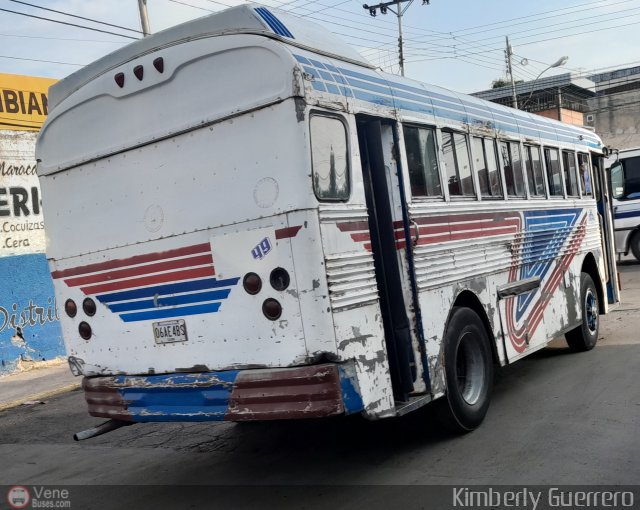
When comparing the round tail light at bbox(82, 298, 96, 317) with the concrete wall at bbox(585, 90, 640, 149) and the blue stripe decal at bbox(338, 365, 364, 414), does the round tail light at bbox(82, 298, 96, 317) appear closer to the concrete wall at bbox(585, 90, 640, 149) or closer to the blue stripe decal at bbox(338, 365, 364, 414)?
the blue stripe decal at bbox(338, 365, 364, 414)

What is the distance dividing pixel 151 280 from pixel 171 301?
0.24m

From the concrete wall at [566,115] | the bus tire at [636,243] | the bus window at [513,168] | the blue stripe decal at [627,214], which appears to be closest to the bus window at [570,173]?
the bus window at [513,168]

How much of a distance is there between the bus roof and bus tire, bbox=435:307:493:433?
7.45 feet

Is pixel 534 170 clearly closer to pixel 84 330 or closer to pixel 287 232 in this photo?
pixel 287 232

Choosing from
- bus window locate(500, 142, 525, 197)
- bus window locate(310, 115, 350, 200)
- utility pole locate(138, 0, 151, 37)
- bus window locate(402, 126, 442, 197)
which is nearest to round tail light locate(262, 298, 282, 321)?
bus window locate(310, 115, 350, 200)

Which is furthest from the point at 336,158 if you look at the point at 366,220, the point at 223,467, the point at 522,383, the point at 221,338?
the point at 522,383

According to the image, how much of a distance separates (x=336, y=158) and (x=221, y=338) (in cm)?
144

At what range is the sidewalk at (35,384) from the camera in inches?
405

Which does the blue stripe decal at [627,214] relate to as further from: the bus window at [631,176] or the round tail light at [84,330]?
the round tail light at [84,330]

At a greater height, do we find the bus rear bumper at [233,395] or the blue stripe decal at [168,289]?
the blue stripe decal at [168,289]

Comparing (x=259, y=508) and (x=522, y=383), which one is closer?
(x=259, y=508)

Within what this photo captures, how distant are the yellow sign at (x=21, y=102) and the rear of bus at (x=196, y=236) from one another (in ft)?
24.5

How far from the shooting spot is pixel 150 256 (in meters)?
5.40

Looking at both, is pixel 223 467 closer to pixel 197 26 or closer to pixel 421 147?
pixel 421 147
